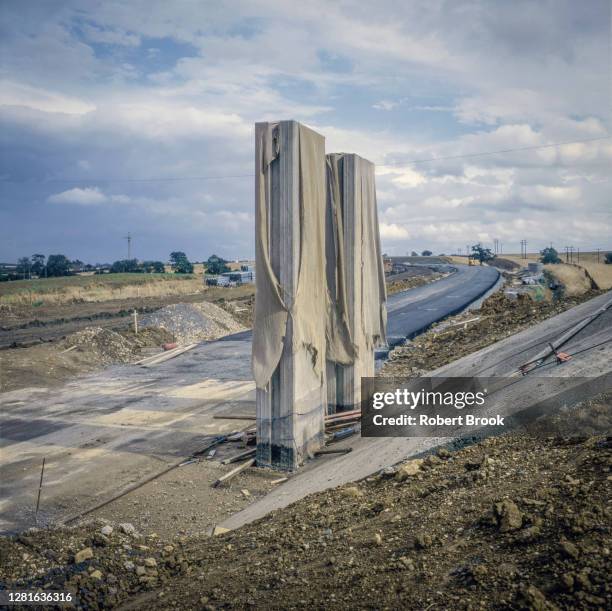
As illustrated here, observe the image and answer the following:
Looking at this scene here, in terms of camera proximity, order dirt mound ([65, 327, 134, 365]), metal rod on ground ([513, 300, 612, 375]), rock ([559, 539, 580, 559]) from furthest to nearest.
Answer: dirt mound ([65, 327, 134, 365]) → metal rod on ground ([513, 300, 612, 375]) → rock ([559, 539, 580, 559])

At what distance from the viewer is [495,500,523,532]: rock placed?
4805 mm

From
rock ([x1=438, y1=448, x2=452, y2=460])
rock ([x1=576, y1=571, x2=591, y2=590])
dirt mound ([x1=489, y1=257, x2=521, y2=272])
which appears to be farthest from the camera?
dirt mound ([x1=489, y1=257, x2=521, y2=272])

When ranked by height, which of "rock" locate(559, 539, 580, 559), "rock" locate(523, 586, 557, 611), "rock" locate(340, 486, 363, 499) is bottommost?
"rock" locate(340, 486, 363, 499)

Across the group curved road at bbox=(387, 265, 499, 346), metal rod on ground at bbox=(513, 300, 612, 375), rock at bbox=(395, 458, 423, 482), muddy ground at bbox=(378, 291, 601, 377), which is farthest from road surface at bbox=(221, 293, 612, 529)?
curved road at bbox=(387, 265, 499, 346)

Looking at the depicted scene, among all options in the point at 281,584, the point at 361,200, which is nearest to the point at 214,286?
the point at 361,200

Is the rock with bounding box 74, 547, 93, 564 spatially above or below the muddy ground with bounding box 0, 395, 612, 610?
below

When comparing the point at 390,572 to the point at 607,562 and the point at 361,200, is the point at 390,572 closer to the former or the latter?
the point at 607,562

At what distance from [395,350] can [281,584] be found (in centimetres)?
1579

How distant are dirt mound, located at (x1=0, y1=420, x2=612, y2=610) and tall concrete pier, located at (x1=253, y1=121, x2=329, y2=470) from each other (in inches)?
88.3

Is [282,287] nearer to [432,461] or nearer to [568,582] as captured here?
[432,461]

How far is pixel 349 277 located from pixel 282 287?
295cm

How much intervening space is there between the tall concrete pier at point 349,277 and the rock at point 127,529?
550 cm

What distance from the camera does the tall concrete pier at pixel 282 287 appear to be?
9.74 metres

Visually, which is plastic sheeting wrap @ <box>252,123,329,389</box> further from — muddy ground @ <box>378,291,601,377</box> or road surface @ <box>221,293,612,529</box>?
muddy ground @ <box>378,291,601,377</box>
